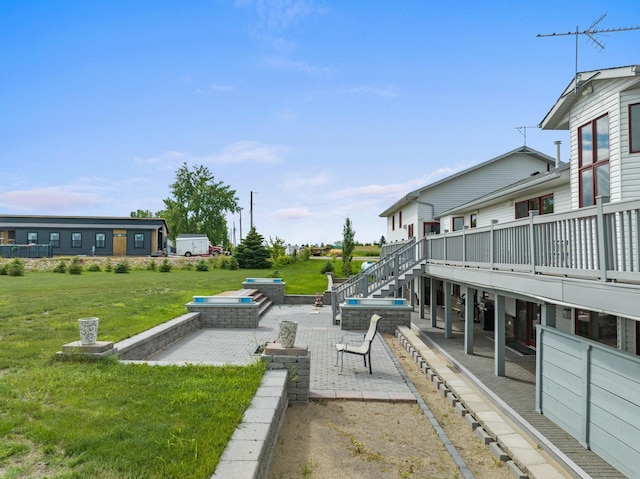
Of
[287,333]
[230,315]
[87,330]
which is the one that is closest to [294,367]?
[287,333]

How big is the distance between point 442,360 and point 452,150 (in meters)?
14.8

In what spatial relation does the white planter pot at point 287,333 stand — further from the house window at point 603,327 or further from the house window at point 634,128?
the house window at point 634,128

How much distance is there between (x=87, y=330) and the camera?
7395mm

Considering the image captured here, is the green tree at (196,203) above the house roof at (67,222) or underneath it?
above

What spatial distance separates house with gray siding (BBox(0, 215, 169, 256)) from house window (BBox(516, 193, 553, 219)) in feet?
129

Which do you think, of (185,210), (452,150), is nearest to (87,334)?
(452,150)

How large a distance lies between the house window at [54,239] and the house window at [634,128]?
4758cm

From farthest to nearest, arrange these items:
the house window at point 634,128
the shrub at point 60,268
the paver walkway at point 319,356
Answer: the shrub at point 60,268, the paver walkway at point 319,356, the house window at point 634,128

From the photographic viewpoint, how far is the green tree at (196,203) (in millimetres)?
63406

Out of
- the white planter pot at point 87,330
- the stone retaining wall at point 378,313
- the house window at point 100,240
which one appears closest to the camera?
the white planter pot at point 87,330

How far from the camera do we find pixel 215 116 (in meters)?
19.1

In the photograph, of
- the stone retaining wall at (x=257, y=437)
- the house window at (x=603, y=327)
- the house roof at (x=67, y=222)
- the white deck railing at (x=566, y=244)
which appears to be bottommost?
the stone retaining wall at (x=257, y=437)

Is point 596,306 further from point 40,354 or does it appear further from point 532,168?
point 532,168

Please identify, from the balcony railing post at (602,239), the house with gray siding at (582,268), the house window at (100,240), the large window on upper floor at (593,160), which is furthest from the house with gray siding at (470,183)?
the house window at (100,240)
